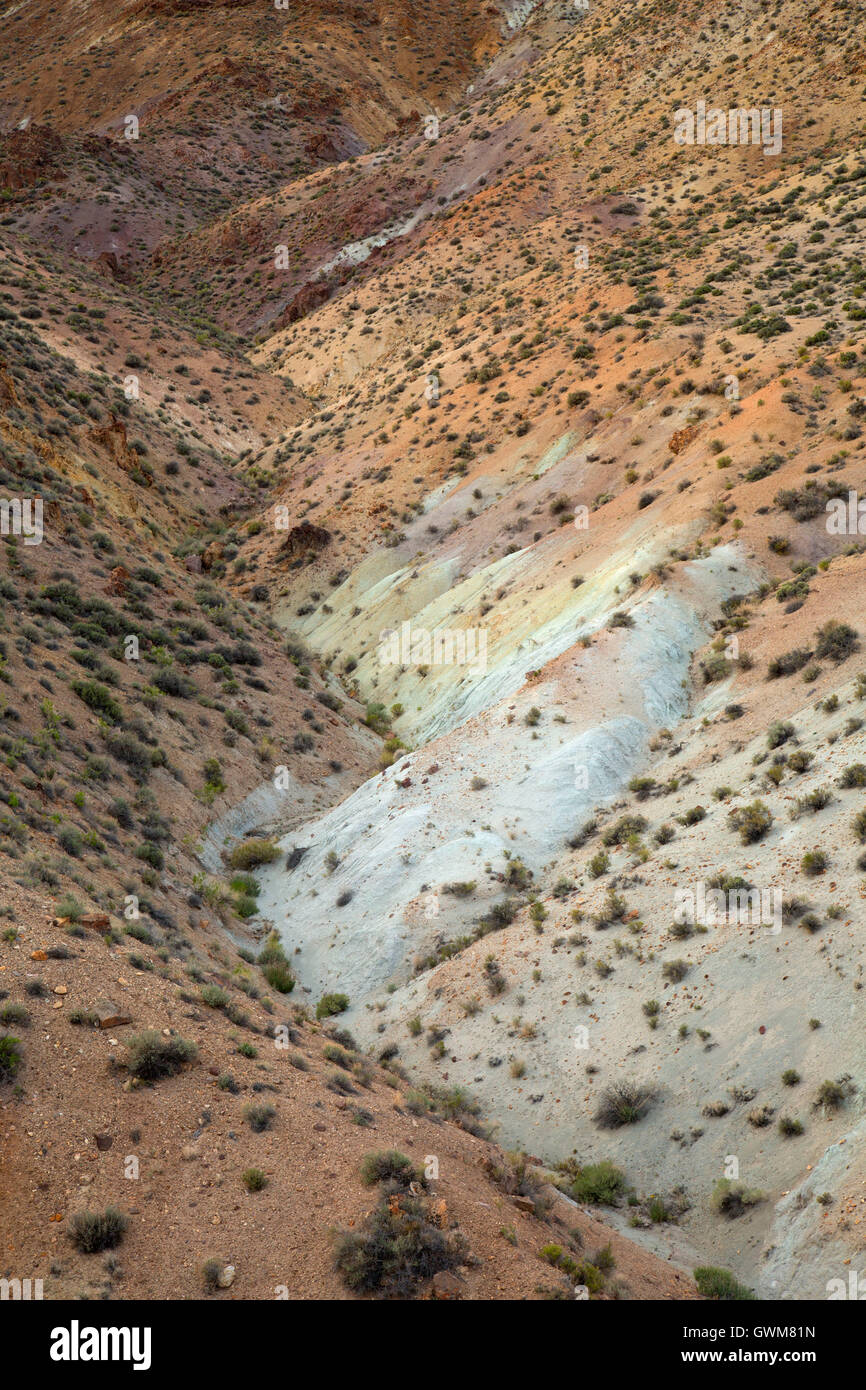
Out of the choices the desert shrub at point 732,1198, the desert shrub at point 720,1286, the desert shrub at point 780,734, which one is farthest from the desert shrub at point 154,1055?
the desert shrub at point 780,734

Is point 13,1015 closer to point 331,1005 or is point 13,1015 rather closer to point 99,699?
point 331,1005

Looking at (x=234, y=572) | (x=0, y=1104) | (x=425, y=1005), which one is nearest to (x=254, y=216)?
(x=234, y=572)

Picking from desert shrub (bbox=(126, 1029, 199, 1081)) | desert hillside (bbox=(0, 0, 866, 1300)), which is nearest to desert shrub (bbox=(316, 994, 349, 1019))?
desert hillside (bbox=(0, 0, 866, 1300))

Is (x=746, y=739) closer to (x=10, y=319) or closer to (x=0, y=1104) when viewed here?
(x=0, y=1104)

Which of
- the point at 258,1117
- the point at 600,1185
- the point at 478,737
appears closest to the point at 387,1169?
the point at 258,1117

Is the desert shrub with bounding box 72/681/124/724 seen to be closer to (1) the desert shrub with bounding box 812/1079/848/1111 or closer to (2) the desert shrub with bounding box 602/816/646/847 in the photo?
(2) the desert shrub with bounding box 602/816/646/847
